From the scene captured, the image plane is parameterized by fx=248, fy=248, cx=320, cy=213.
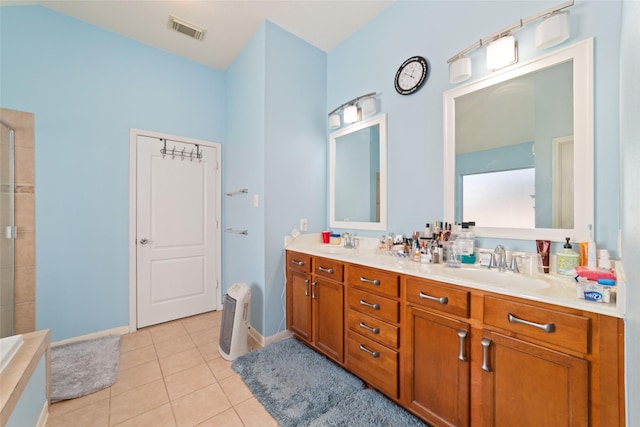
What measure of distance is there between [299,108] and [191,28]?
132 cm

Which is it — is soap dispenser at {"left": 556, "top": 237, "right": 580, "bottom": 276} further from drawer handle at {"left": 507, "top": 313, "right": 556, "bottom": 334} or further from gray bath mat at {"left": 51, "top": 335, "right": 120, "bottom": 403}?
gray bath mat at {"left": 51, "top": 335, "right": 120, "bottom": 403}

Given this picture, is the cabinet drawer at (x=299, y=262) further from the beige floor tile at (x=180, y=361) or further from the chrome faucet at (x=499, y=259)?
the chrome faucet at (x=499, y=259)

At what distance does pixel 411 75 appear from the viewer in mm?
1973

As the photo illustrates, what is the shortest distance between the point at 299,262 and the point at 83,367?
1.84 metres

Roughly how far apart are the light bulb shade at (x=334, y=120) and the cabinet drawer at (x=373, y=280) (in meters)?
1.54

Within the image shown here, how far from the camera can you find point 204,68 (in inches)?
122

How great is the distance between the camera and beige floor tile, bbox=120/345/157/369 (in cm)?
201

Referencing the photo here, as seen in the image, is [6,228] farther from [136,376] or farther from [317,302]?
[317,302]

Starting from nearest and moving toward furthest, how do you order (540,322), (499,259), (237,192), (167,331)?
1. (540,322)
2. (499,259)
3. (167,331)
4. (237,192)

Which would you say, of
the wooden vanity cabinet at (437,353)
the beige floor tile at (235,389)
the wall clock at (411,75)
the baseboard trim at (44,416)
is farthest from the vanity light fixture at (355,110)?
the baseboard trim at (44,416)

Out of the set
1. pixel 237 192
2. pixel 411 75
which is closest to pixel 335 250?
pixel 237 192

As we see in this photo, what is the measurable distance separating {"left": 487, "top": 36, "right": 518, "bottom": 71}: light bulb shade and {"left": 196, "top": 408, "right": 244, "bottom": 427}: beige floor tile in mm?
2609

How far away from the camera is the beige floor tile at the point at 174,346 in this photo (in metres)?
2.19

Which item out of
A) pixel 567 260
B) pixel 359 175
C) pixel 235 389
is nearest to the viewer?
pixel 567 260
